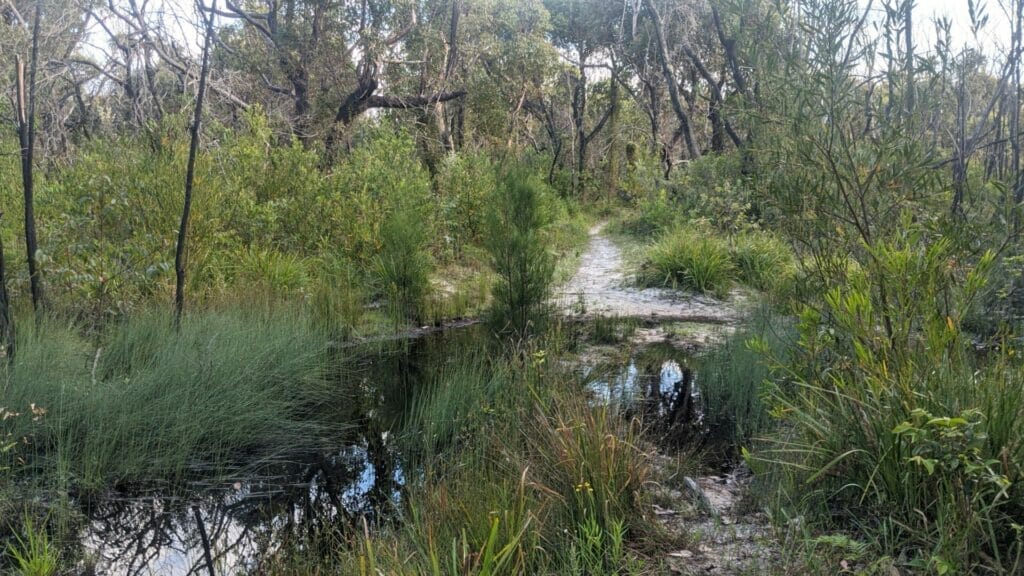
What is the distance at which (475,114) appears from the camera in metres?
21.2

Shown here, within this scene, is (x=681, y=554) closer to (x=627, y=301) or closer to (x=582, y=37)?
(x=627, y=301)

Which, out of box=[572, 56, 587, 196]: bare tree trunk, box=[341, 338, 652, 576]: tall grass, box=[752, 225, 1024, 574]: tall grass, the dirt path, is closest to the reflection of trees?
box=[341, 338, 652, 576]: tall grass

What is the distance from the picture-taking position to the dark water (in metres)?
3.31

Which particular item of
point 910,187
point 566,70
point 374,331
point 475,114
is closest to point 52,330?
point 374,331

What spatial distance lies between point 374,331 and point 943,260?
585cm

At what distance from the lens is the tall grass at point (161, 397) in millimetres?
3914

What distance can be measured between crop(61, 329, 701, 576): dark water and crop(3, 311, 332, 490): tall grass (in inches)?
7.2

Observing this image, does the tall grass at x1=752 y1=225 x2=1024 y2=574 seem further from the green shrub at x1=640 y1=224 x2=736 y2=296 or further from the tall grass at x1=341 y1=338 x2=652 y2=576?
the green shrub at x1=640 y1=224 x2=736 y2=296

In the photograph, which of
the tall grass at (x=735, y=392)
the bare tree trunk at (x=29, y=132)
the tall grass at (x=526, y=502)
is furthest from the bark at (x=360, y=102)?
the tall grass at (x=526, y=502)

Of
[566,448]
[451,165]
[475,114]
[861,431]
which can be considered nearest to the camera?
[861,431]

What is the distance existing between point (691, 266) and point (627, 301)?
46.1 inches

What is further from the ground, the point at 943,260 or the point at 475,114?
the point at 475,114

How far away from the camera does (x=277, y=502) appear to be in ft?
12.7

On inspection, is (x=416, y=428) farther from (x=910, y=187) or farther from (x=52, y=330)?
(x=910, y=187)
